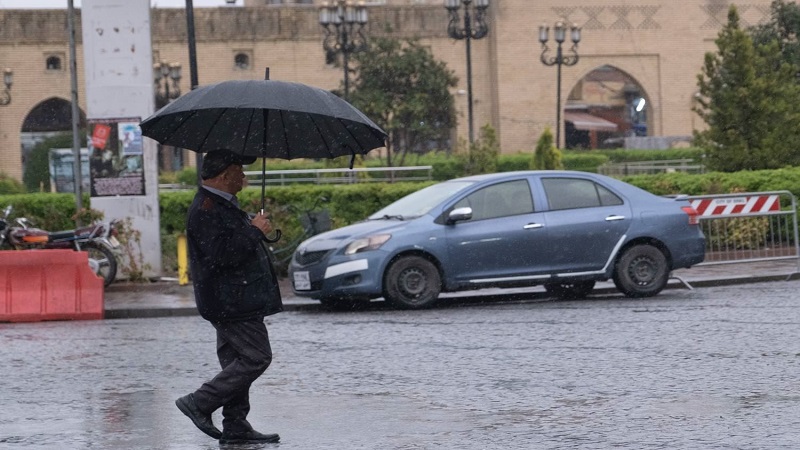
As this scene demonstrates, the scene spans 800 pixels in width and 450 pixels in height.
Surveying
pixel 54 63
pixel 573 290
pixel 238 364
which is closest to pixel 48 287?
pixel 573 290

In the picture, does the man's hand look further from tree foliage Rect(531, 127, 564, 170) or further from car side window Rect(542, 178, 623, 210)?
tree foliage Rect(531, 127, 564, 170)

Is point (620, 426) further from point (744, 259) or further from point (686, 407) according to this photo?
point (744, 259)

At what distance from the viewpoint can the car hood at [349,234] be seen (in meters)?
14.6

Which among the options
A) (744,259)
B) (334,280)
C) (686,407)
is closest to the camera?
(686,407)

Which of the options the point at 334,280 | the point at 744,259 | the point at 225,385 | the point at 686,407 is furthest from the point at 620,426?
the point at 744,259

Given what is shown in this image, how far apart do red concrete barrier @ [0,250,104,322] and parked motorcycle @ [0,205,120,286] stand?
7.62 ft

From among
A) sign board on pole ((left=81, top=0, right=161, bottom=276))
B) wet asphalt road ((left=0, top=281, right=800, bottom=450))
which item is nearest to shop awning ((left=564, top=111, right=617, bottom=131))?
sign board on pole ((left=81, top=0, right=161, bottom=276))

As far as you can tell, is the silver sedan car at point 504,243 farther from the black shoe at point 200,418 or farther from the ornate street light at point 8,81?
the ornate street light at point 8,81

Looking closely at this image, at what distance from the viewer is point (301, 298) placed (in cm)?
Result: 1633

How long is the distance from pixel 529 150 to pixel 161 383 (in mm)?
46375

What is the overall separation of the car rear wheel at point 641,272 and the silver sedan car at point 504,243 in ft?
0.03

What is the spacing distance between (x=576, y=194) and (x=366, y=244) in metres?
2.36

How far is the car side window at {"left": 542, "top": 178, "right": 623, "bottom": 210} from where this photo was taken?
15.2 meters

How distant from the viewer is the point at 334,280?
1445 cm
